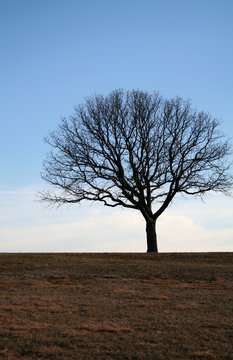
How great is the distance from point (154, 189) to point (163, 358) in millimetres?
27808

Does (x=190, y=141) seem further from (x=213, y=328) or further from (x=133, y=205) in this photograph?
(x=213, y=328)

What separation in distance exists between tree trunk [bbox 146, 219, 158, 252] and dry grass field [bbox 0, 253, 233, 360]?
23.6 ft

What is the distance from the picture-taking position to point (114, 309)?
15.1 meters

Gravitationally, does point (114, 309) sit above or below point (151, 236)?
below

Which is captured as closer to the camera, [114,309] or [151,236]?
[114,309]

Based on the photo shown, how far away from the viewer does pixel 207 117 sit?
127ft

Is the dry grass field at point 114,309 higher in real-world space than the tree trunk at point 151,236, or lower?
lower

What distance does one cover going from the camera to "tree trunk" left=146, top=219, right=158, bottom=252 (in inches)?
1414

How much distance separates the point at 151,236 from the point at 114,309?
21.0 m

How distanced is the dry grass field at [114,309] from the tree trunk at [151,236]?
7.19 m

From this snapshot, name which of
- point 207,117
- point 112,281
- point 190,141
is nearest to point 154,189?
point 190,141

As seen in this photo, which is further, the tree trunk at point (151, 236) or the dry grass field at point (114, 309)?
the tree trunk at point (151, 236)

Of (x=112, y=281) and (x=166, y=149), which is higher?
(x=166, y=149)

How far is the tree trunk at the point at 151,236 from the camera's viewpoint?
1414 inches
